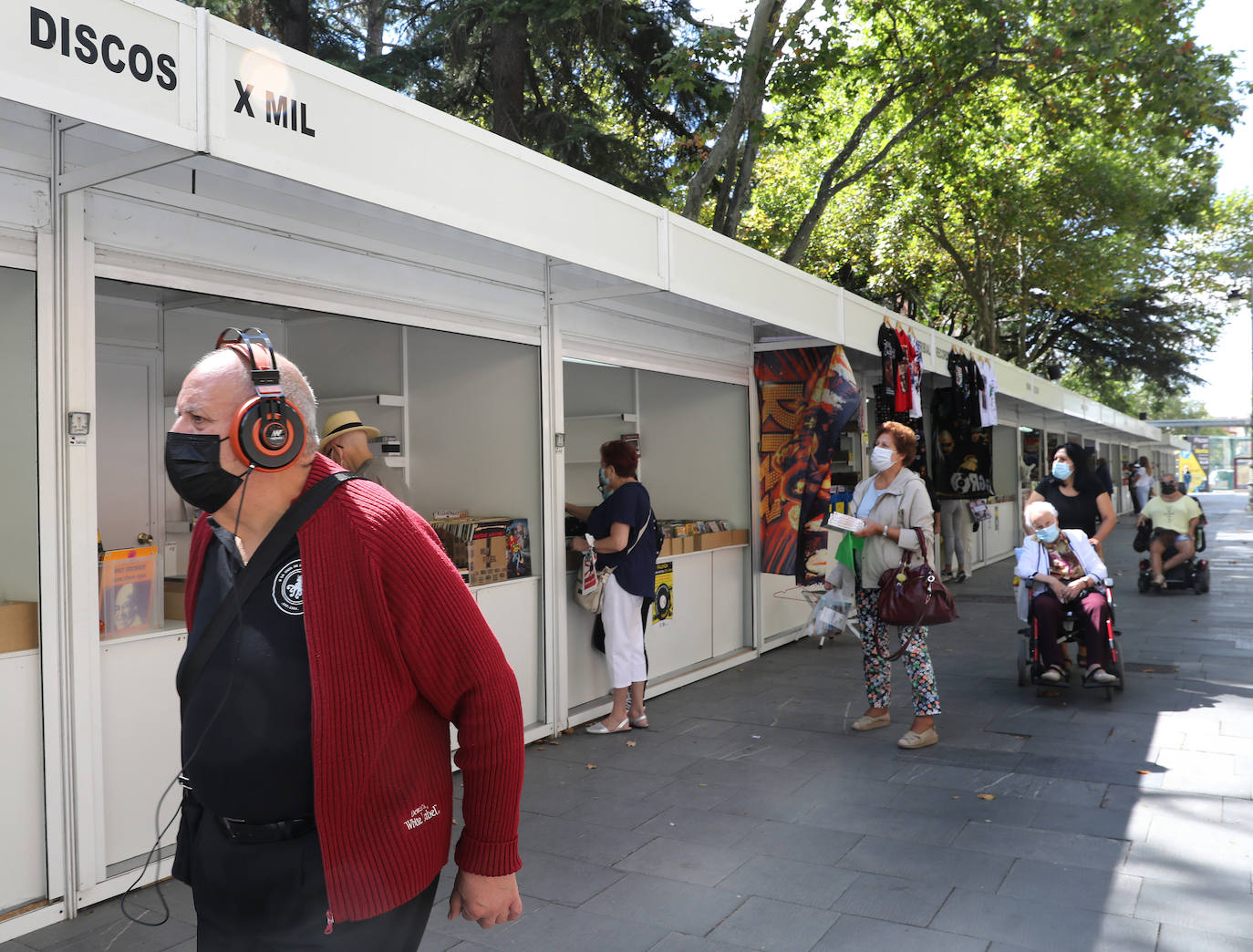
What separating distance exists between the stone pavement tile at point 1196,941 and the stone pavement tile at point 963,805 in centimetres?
110

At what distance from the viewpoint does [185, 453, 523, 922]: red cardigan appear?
1.63m

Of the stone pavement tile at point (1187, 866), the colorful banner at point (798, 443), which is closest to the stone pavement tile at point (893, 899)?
the stone pavement tile at point (1187, 866)

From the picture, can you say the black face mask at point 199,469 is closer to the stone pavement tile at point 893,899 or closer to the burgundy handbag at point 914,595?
the stone pavement tile at point 893,899

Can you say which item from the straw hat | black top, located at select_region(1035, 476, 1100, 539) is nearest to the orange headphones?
the straw hat

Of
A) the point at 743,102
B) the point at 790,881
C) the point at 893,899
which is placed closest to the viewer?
the point at 893,899

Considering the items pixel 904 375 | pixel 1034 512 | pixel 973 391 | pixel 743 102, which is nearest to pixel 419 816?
pixel 1034 512

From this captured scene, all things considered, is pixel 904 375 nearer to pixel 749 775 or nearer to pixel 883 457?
pixel 883 457

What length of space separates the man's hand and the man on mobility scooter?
40.7 feet

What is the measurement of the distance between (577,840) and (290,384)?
3072 millimetres

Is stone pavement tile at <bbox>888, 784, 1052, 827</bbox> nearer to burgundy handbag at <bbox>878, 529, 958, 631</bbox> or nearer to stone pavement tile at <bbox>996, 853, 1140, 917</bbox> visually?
stone pavement tile at <bbox>996, 853, 1140, 917</bbox>

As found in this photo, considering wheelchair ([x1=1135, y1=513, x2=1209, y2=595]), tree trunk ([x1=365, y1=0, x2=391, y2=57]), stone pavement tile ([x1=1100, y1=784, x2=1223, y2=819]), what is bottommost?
stone pavement tile ([x1=1100, y1=784, x2=1223, y2=819])

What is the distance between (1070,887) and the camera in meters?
3.75

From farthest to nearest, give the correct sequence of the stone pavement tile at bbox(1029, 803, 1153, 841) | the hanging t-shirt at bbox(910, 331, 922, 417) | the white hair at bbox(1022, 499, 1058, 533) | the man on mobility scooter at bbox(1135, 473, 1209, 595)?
the man on mobility scooter at bbox(1135, 473, 1209, 595)
the hanging t-shirt at bbox(910, 331, 922, 417)
the white hair at bbox(1022, 499, 1058, 533)
the stone pavement tile at bbox(1029, 803, 1153, 841)

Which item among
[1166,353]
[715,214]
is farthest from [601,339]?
[1166,353]
